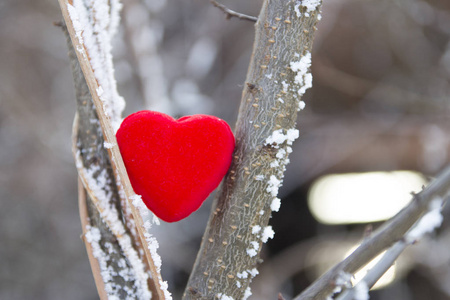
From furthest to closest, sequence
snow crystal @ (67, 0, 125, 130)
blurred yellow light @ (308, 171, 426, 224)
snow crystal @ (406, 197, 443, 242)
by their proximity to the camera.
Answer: blurred yellow light @ (308, 171, 426, 224) → snow crystal @ (67, 0, 125, 130) → snow crystal @ (406, 197, 443, 242)

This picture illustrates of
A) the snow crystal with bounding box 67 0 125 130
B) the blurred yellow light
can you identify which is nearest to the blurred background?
the blurred yellow light

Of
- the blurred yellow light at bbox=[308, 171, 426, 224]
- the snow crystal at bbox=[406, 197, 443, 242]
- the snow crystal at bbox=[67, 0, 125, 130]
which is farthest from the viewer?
the blurred yellow light at bbox=[308, 171, 426, 224]

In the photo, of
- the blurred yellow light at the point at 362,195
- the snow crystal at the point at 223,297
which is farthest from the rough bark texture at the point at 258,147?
the blurred yellow light at the point at 362,195

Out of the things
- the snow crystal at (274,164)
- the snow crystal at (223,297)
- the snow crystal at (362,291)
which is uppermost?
the snow crystal at (274,164)

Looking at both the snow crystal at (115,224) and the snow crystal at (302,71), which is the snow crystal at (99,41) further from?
the snow crystal at (302,71)

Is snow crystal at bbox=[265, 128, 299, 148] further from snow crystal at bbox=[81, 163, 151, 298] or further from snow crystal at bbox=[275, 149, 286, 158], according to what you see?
snow crystal at bbox=[81, 163, 151, 298]

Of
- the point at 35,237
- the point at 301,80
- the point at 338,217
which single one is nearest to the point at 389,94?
the point at 338,217

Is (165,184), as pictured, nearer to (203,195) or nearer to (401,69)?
(203,195)

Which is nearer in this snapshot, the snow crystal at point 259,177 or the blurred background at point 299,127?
the snow crystal at point 259,177
